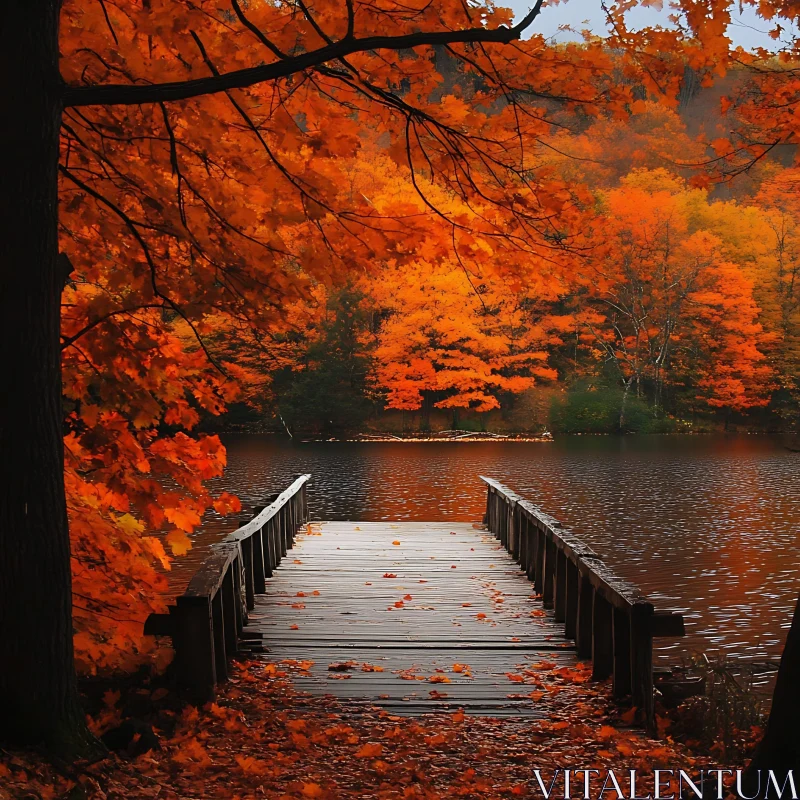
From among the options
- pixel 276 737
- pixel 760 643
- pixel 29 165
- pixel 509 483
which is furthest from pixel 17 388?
pixel 509 483

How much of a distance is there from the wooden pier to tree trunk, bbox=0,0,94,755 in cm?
157

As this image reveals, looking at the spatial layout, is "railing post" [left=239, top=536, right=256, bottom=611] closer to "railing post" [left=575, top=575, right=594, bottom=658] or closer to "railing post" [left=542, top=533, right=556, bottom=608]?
"railing post" [left=542, top=533, right=556, bottom=608]

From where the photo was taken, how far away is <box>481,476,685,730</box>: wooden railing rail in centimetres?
526

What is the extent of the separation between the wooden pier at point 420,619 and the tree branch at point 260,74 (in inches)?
108

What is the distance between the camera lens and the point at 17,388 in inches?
144

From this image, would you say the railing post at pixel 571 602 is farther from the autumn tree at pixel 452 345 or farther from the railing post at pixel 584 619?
the autumn tree at pixel 452 345

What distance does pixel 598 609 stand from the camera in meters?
6.18

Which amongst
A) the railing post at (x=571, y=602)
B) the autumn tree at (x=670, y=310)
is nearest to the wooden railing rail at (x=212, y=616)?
the railing post at (x=571, y=602)

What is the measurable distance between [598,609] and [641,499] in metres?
15.1

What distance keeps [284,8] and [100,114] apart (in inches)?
42.7

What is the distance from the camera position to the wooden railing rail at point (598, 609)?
5258 millimetres

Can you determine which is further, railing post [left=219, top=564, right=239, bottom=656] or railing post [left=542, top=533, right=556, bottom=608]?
railing post [left=542, top=533, right=556, bottom=608]

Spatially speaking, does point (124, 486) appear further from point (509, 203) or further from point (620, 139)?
point (620, 139)

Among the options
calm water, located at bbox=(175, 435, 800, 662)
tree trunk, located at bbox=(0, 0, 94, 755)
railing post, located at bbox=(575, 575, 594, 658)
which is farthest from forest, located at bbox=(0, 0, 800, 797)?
calm water, located at bbox=(175, 435, 800, 662)
